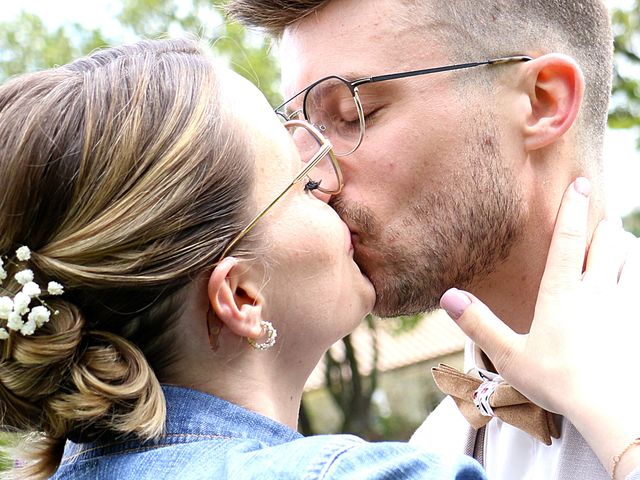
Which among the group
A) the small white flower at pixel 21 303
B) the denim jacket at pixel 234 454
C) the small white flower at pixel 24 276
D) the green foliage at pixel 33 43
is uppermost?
the small white flower at pixel 24 276

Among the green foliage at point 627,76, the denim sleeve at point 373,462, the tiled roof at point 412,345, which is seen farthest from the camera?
the tiled roof at point 412,345

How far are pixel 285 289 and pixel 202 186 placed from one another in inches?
16.3

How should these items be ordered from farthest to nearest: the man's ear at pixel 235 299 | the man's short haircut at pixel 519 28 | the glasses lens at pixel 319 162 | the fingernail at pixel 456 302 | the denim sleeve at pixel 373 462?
the man's short haircut at pixel 519 28
the glasses lens at pixel 319 162
the fingernail at pixel 456 302
the man's ear at pixel 235 299
the denim sleeve at pixel 373 462

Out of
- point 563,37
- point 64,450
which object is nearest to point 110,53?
point 64,450

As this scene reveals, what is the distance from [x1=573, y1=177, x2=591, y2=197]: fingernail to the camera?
3340mm

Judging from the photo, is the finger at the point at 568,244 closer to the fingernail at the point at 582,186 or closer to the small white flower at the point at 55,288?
the fingernail at the point at 582,186

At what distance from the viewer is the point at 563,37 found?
140 inches

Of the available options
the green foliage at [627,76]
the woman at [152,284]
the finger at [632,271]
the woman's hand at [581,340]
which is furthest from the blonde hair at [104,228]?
the green foliage at [627,76]

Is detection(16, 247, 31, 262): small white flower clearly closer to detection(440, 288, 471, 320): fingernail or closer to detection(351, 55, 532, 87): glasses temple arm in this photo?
detection(440, 288, 471, 320): fingernail

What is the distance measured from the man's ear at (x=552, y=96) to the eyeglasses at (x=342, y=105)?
0.08 m

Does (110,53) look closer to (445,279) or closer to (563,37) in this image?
(445,279)

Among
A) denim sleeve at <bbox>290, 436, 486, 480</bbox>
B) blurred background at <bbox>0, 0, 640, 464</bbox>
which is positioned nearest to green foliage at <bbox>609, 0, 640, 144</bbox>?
blurred background at <bbox>0, 0, 640, 464</bbox>

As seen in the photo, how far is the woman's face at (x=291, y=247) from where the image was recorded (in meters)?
2.49

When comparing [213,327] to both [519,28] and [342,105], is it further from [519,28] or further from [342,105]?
[519,28]
